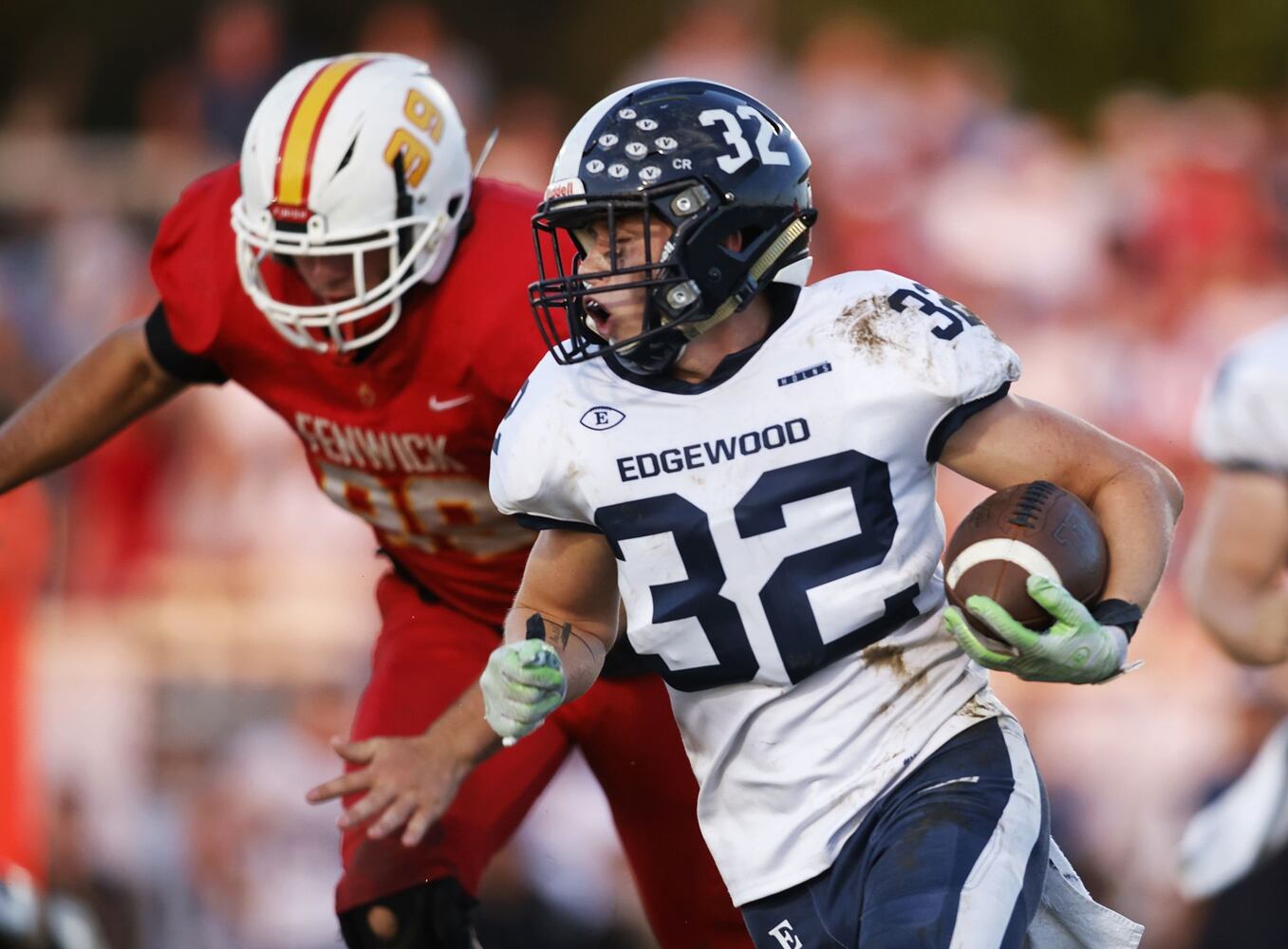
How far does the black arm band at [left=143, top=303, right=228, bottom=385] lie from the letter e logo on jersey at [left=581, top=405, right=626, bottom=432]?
1.29 metres

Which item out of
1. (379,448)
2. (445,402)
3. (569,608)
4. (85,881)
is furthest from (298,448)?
(569,608)

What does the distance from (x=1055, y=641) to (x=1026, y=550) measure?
0.51ft

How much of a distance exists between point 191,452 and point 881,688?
18.4 feet

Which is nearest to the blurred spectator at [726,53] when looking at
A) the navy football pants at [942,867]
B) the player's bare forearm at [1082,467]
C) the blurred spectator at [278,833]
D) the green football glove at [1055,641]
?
the blurred spectator at [278,833]

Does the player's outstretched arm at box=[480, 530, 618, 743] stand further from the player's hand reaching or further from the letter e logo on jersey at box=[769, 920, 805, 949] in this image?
→ the letter e logo on jersey at box=[769, 920, 805, 949]

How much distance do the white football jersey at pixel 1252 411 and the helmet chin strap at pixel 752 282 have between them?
2.14 m

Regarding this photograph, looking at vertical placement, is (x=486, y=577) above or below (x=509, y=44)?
above

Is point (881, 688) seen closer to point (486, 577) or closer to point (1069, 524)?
point (1069, 524)

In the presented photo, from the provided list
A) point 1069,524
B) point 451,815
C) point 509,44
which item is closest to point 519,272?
point 451,815

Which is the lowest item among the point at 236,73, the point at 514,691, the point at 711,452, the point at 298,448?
the point at 298,448

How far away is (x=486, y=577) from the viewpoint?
4.39 meters

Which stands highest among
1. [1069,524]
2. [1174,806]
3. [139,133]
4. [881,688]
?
[1069,524]

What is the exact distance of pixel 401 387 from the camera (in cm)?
417

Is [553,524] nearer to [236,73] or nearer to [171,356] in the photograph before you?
[171,356]
